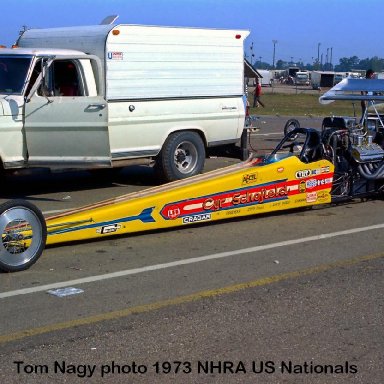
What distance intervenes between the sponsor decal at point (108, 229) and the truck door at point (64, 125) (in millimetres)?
3094

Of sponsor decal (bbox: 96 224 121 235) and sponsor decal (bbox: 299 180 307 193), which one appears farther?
sponsor decal (bbox: 299 180 307 193)

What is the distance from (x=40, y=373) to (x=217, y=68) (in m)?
8.53

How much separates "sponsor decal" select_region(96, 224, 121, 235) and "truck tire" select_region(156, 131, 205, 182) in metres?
4.20

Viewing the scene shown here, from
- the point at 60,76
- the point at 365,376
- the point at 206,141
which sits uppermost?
the point at 60,76

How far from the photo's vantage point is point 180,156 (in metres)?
11.9

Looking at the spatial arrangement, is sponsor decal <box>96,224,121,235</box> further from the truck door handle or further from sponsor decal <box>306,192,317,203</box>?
the truck door handle

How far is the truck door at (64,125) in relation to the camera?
10.0 metres

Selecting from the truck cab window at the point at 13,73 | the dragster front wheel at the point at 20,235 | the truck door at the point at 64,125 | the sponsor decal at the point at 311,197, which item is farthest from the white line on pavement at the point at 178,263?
the truck cab window at the point at 13,73

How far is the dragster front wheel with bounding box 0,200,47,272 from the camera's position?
6.35m

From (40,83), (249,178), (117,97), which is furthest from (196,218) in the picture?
(40,83)

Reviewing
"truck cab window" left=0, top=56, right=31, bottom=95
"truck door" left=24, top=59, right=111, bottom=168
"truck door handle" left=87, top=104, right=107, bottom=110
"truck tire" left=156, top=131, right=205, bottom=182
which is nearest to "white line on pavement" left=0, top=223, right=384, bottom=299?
"truck door" left=24, top=59, right=111, bottom=168

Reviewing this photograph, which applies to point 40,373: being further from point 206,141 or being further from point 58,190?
point 206,141

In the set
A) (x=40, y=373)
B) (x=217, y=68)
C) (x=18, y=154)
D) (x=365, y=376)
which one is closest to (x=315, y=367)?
(x=365, y=376)

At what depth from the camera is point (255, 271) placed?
669cm
